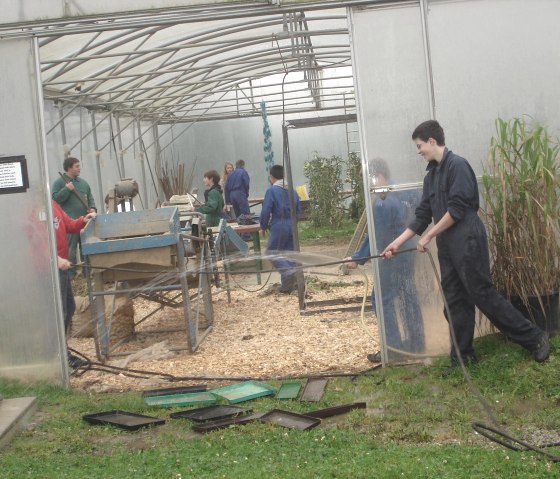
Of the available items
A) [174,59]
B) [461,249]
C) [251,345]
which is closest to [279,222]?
[251,345]

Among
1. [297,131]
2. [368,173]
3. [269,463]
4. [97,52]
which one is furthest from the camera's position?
[297,131]

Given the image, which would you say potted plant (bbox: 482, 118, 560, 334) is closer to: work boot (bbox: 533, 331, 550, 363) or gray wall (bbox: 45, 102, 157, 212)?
work boot (bbox: 533, 331, 550, 363)

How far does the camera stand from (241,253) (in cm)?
1192

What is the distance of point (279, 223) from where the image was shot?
12281 millimetres

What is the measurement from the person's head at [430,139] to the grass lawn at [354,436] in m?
1.46

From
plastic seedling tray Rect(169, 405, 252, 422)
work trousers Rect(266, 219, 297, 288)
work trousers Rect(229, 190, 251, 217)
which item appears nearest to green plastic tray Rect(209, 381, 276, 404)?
plastic seedling tray Rect(169, 405, 252, 422)

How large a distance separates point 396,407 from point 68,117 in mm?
12115

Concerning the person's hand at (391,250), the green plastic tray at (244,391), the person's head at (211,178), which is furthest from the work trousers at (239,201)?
the person's hand at (391,250)

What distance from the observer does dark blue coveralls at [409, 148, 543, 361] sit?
6.61m

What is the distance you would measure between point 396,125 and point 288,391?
7.25 feet

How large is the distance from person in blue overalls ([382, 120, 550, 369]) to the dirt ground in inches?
45.6

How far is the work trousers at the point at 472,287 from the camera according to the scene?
659 centimetres

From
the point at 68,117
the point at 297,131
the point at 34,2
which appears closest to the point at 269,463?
the point at 34,2

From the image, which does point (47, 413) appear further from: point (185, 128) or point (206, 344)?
point (185, 128)
